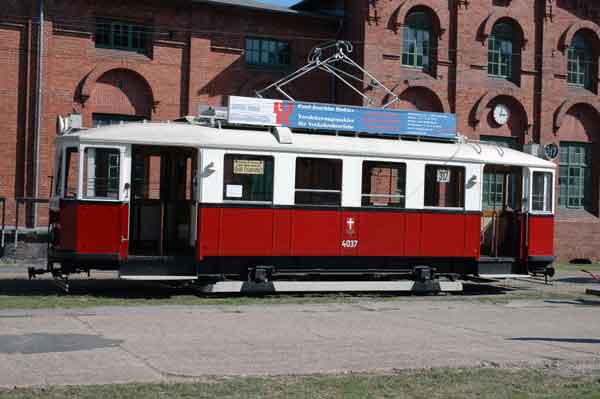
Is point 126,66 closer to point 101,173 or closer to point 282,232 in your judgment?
point 101,173

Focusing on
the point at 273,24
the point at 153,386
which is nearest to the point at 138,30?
the point at 273,24

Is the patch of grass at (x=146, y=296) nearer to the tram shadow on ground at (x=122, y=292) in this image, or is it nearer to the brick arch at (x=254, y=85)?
the tram shadow on ground at (x=122, y=292)

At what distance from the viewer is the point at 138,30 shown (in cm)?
2712


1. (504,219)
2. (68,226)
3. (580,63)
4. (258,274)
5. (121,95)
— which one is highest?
(580,63)

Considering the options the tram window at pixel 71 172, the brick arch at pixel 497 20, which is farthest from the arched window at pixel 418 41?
the tram window at pixel 71 172

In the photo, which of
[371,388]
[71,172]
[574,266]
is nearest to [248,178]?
[71,172]

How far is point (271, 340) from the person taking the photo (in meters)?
12.0

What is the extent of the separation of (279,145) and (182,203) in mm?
2285

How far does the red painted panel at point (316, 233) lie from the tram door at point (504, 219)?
430 centimetres

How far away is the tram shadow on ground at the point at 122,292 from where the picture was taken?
16.9 meters

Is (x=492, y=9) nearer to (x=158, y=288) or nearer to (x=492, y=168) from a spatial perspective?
Result: (x=492, y=168)

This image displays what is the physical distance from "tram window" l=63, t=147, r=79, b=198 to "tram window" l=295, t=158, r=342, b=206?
14.2ft

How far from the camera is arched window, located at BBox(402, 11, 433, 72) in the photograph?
1171 inches

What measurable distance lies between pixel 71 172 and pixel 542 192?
10719 millimetres
